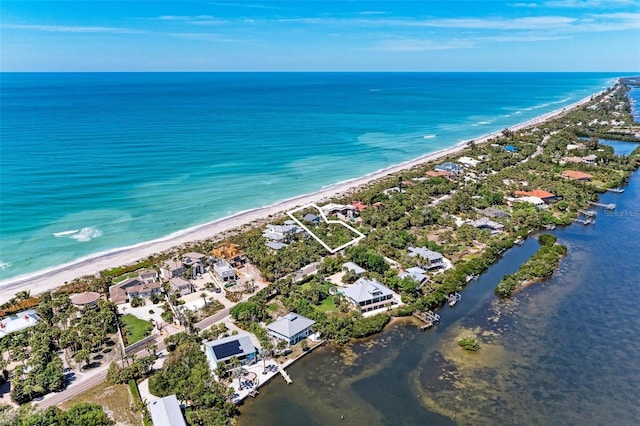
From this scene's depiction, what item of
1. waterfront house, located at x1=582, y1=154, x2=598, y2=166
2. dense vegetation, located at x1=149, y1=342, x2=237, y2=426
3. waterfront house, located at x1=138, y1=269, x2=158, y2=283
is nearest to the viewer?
dense vegetation, located at x1=149, y1=342, x2=237, y2=426

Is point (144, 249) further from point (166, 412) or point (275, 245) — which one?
point (166, 412)

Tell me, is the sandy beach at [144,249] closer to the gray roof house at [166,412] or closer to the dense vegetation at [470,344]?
the gray roof house at [166,412]

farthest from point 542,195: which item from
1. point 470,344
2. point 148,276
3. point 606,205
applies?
point 148,276

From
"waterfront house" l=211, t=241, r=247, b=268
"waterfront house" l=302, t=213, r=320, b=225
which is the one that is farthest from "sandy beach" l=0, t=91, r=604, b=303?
"waterfront house" l=211, t=241, r=247, b=268

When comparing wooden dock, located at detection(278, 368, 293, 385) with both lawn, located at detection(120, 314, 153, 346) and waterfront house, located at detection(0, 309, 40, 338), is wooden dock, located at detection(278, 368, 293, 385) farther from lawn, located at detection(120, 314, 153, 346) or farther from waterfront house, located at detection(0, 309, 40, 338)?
waterfront house, located at detection(0, 309, 40, 338)

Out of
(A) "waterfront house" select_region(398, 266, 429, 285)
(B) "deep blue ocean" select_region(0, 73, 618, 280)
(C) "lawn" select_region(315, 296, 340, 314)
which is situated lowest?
(C) "lawn" select_region(315, 296, 340, 314)

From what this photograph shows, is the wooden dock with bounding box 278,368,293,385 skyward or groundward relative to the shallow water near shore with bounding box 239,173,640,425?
skyward

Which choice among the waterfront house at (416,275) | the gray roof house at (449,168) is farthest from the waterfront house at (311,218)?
the gray roof house at (449,168)
